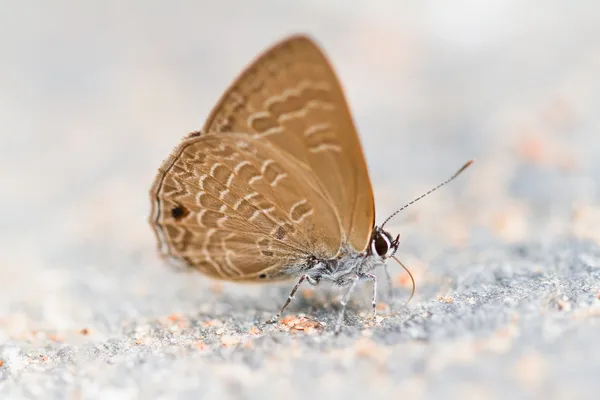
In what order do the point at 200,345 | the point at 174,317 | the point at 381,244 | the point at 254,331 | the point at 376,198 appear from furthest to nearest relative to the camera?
the point at 376,198 < the point at 174,317 < the point at 381,244 < the point at 254,331 < the point at 200,345

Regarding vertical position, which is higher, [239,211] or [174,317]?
[239,211]

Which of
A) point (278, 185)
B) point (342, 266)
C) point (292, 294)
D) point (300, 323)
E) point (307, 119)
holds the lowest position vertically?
point (300, 323)

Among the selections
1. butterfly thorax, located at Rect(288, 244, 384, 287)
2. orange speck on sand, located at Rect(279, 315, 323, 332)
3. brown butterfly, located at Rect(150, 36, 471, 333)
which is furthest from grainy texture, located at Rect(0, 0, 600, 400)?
brown butterfly, located at Rect(150, 36, 471, 333)

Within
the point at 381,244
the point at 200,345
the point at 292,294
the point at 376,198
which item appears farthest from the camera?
the point at 376,198

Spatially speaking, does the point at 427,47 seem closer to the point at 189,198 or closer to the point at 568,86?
the point at 568,86

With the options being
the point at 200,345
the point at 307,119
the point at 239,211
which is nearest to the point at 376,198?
the point at 239,211

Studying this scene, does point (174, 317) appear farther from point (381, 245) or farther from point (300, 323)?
point (381, 245)

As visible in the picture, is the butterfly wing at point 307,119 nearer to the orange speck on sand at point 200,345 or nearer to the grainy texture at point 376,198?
the grainy texture at point 376,198

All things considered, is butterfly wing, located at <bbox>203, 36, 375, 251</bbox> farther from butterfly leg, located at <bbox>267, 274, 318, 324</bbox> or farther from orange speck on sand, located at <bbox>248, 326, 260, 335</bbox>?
orange speck on sand, located at <bbox>248, 326, 260, 335</bbox>
